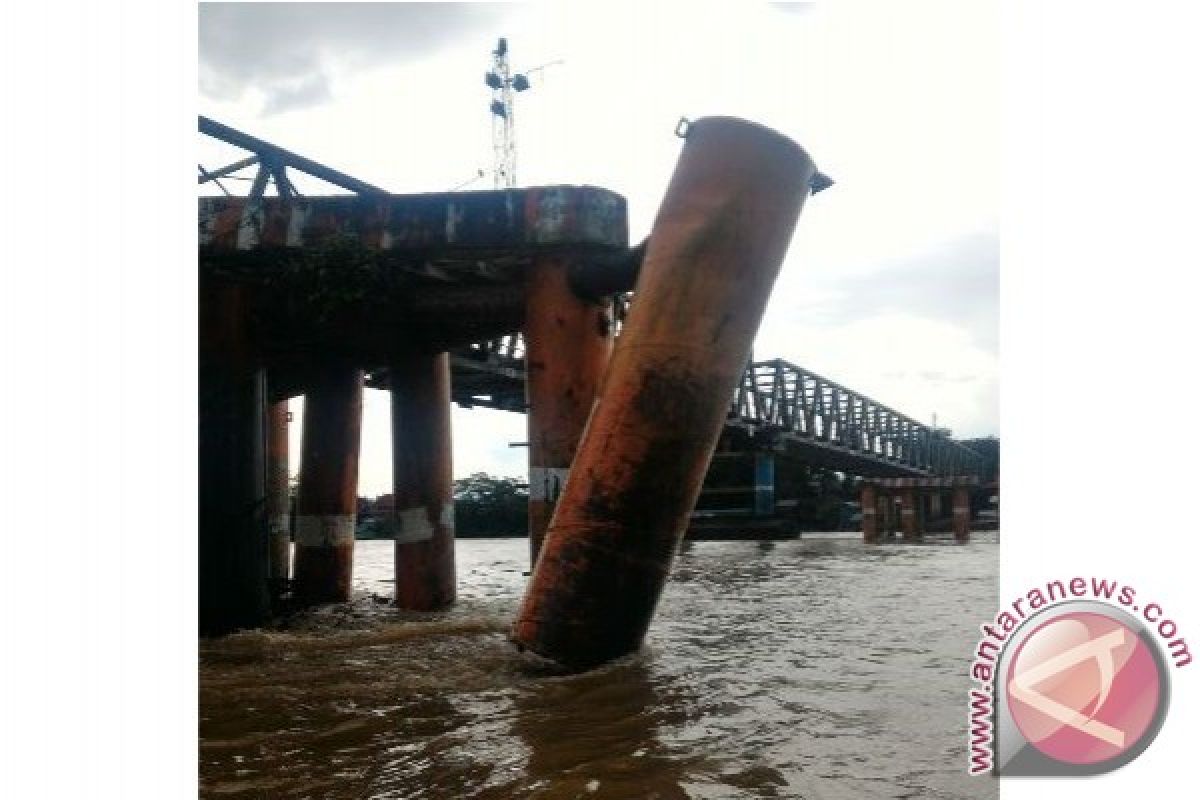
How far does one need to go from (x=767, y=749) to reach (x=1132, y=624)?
1.68 m

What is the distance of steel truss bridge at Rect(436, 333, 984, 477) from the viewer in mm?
17406

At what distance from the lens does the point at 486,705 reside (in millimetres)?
5492

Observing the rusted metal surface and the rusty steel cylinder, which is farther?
the rusted metal surface

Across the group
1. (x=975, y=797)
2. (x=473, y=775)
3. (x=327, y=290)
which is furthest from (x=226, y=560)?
(x=975, y=797)

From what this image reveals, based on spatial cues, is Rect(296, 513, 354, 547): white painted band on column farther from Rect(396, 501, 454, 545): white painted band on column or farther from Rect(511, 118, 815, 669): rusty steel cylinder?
Rect(511, 118, 815, 669): rusty steel cylinder

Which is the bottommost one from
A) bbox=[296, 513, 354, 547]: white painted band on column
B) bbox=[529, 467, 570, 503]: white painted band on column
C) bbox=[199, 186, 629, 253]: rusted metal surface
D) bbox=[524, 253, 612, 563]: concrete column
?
bbox=[296, 513, 354, 547]: white painted band on column

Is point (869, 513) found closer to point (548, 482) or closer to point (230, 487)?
point (548, 482)

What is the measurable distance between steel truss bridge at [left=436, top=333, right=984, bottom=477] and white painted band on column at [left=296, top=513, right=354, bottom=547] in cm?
409

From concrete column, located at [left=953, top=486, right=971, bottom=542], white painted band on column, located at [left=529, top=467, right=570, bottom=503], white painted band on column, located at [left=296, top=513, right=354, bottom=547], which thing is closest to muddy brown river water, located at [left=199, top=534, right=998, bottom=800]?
white painted band on column, located at [left=529, top=467, right=570, bottom=503]

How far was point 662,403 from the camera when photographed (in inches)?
254

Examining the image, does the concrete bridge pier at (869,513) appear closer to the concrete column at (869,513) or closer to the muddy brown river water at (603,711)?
the concrete column at (869,513)

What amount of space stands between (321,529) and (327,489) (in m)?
0.51

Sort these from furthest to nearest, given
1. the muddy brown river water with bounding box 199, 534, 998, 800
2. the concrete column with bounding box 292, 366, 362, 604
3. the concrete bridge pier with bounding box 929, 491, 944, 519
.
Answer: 1. the concrete bridge pier with bounding box 929, 491, 944, 519
2. the concrete column with bounding box 292, 366, 362, 604
3. the muddy brown river water with bounding box 199, 534, 998, 800

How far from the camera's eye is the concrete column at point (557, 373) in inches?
357
